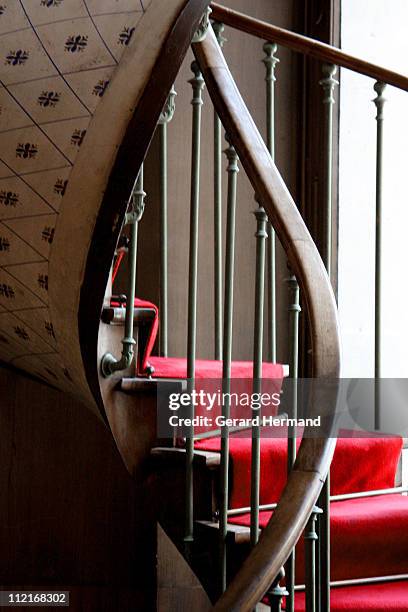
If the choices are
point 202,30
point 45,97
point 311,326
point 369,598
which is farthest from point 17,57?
point 369,598

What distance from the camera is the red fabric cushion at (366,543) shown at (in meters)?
2.07

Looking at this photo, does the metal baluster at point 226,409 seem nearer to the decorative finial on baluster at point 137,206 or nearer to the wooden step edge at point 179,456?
the wooden step edge at point 179,456

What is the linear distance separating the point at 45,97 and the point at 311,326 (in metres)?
0.69

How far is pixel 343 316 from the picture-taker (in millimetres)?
3305

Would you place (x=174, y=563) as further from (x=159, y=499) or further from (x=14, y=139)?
(x=14, y=139)

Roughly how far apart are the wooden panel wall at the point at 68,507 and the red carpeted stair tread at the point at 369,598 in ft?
2.70

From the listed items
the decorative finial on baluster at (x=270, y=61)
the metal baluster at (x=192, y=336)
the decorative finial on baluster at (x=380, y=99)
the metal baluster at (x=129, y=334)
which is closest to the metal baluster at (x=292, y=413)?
the metal baluster at (x=192, y=336)

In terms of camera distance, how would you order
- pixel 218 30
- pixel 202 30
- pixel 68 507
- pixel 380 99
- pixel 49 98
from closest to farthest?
1. pixel 49 98
2. pixel 202 30
3. pixel 218 30
4. pixel 380 99
5. pixel 68 507

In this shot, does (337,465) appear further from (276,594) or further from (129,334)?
(129,334)

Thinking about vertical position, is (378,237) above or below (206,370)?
above

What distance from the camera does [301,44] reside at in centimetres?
207

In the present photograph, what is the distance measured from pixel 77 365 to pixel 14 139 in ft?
1.62

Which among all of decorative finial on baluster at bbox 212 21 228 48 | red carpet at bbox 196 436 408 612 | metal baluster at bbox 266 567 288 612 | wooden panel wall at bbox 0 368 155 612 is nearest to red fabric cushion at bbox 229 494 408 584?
red carpet at bbox 196 436 408 612

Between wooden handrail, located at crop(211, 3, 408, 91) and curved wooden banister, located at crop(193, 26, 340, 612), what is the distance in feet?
0.59
